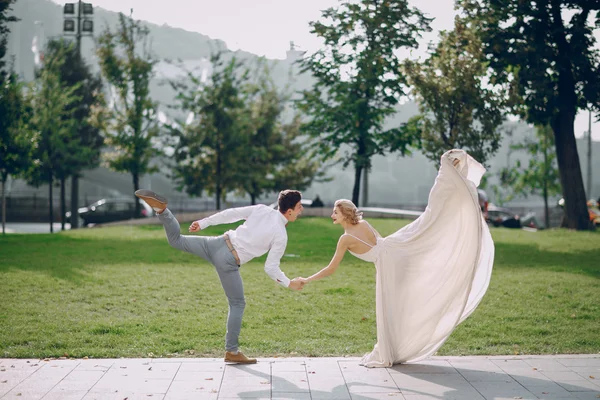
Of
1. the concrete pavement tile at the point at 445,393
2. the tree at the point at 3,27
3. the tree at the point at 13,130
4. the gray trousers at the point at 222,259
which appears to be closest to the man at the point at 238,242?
the gray trousers at the point at 222,259

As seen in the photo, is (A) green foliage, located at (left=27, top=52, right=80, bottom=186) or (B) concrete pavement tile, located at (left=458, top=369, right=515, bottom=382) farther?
(A) green foliage, located at (left=27, top=52, right=80, bottom=186)

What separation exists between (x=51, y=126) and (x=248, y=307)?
2078 cm

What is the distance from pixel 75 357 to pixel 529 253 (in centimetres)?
1388

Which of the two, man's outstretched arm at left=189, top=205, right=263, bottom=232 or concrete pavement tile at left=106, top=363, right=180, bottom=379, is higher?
man's outstretched arm at left=189, top=205, right=263, bottom=232

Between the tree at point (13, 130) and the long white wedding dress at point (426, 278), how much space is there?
20068 millimetres

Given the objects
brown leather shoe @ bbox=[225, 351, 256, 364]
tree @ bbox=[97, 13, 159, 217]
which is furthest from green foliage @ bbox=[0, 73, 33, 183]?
brown leather shoe @ bbox=[225, 351, 256, 364]

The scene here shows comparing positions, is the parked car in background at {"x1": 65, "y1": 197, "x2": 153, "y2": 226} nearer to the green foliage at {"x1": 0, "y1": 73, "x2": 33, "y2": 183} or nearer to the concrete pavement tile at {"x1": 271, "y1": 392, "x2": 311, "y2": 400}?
the green foliage at {"x1": 0, "y1": 73, "x2": 33, "y2": 183}

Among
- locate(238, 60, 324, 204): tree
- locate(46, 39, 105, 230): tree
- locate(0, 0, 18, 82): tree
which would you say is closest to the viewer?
locate(0, 0, 18, 82): tree

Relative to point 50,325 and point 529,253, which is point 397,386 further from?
point 529,253

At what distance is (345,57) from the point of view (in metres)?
29.0

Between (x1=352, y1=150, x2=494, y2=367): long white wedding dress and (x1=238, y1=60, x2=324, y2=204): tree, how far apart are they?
85.0 ft

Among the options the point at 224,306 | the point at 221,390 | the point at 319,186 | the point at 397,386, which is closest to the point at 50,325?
the point at 224,306

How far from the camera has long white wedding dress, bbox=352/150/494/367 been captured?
27.1 feet

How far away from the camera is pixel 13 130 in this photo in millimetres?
25266
